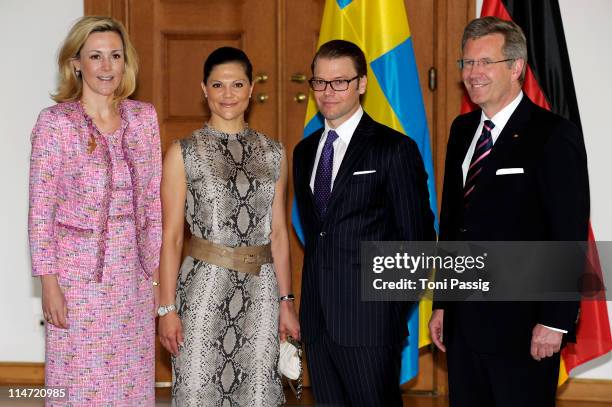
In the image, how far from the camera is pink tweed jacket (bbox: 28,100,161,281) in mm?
2490

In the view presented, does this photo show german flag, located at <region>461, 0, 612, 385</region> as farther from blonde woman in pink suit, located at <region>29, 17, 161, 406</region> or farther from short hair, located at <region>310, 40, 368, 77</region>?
blonde woman in pink suit, located at <region>29, 17, 161, 406</region>

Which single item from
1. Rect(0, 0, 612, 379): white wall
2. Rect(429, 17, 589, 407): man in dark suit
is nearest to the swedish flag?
Rect(0, 0, 612, 379): white wall

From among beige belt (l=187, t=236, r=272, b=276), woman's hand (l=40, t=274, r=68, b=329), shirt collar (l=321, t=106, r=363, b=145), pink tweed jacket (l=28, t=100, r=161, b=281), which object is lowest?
woman's hand (l=40, t=274, r=68, b=329)

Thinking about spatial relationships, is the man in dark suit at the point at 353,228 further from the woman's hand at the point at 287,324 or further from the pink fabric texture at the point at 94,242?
the pink fabric texture at the point at 94,242

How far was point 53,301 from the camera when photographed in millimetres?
2518

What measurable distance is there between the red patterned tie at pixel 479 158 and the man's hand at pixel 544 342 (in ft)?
1.51

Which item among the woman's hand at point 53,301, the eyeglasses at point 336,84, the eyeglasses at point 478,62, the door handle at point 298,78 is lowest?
the woman's hand at point 53,301

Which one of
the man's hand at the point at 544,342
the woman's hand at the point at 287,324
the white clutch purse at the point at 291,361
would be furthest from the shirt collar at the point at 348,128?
the man's hand at the point at 544,342

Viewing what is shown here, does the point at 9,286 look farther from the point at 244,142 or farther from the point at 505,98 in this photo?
the point at 505,98

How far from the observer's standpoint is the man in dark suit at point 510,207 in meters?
2.29

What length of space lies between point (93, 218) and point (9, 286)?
2.18 metres

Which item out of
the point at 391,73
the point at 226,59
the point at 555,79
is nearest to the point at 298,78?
the point at 391,73

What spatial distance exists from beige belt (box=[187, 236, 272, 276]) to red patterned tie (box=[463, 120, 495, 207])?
0.77 meters

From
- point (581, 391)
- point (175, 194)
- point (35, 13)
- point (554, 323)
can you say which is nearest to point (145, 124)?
point (175, 194)
